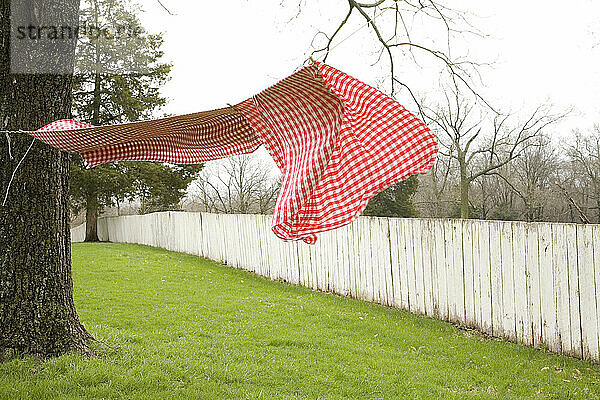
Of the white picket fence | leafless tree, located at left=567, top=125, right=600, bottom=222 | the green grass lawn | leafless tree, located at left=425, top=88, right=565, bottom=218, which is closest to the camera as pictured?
the green grass lawn

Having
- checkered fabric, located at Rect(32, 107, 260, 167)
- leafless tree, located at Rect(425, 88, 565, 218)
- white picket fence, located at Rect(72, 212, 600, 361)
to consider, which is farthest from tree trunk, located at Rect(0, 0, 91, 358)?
leafless tree, located at Rect(425, 88, 565, 218)

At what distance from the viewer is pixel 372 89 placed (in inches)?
71.4

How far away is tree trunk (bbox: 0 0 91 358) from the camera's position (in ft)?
15.8

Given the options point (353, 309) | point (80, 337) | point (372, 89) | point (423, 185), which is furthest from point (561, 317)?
point (423, 185)

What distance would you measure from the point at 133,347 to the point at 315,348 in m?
1.78

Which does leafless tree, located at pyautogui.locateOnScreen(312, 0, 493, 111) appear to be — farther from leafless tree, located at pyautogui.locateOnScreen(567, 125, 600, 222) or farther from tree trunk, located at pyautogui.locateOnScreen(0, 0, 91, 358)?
leafless tree, located at pyautogui.locateOnScreen(567, 125, 600, 222)

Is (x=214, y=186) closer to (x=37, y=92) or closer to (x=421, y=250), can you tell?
(x=421, y=250)

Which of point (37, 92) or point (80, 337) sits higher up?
point (37, 92)

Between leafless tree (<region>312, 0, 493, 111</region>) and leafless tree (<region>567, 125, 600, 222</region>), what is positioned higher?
leafless tree (<region>312, 0, 493, 111</region>)

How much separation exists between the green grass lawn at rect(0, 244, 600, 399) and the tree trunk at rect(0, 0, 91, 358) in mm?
273

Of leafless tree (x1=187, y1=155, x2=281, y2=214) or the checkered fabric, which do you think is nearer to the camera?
the checkered fabric

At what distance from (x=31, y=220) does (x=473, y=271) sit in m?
4.78

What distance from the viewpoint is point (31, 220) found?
4844 mm

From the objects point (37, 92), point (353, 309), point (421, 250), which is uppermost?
point (37, 92)
